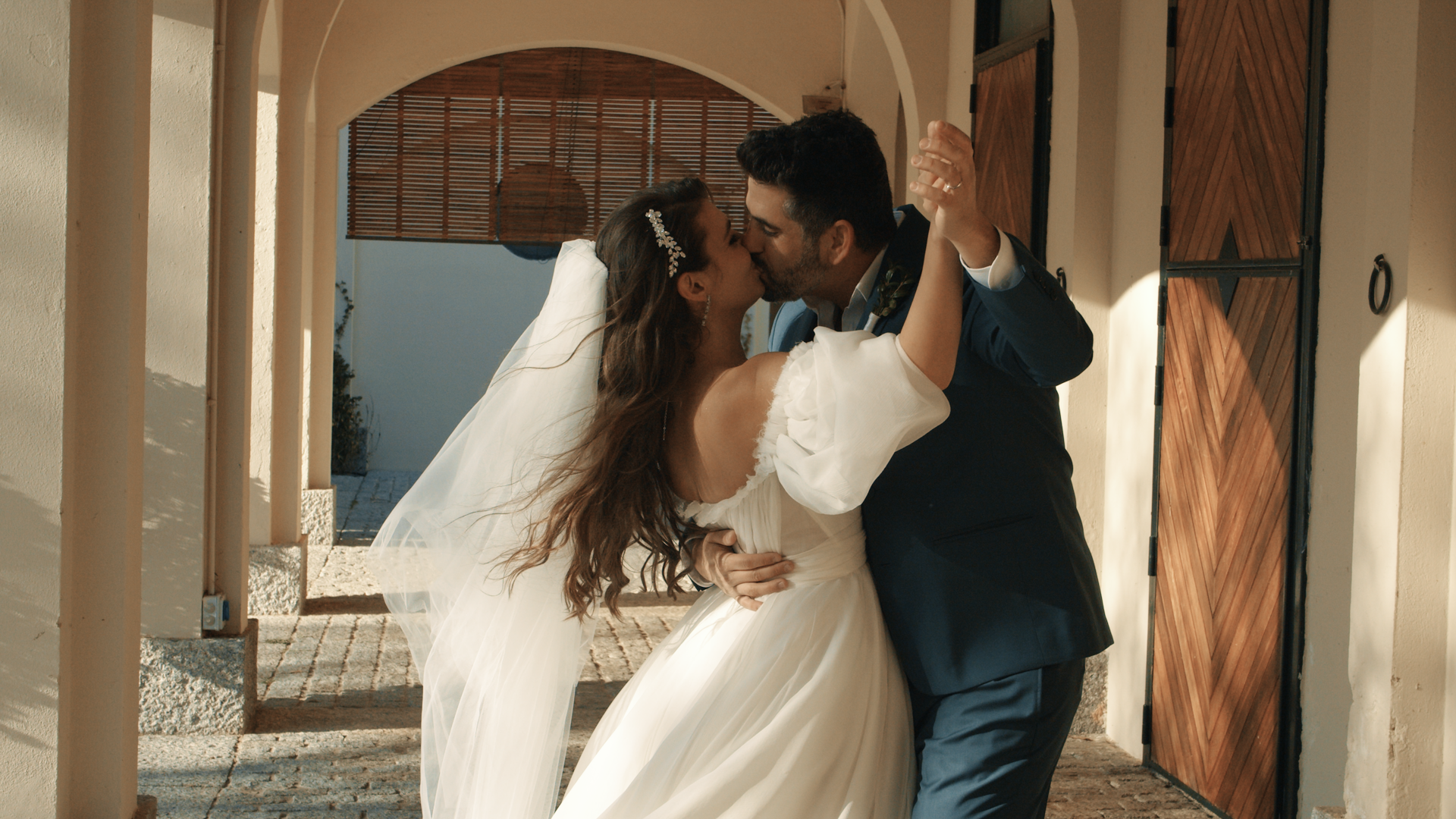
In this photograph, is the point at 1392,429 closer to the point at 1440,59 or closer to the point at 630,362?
the point at 1440,59

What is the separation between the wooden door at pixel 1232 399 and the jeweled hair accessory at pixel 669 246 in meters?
2.64

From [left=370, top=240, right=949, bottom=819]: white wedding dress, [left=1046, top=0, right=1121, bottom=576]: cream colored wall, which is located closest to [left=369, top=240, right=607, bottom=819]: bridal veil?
[left=370, top=240, right=949, bottom=819]: white wedding dress

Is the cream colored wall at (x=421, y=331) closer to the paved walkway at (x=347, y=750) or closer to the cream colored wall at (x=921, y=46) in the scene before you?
the paved walkway at (x=347, y=750)

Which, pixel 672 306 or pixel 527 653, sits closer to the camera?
pixel 672 306

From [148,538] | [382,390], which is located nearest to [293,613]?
[148,538]

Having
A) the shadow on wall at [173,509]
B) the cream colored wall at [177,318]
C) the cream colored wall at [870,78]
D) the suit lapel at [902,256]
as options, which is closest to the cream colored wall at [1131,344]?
the suit lapel at [902,256]

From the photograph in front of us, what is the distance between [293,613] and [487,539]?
6.11 metres

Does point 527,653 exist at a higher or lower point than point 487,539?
lower

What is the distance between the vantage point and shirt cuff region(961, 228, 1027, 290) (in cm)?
198

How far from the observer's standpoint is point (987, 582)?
7.43ft

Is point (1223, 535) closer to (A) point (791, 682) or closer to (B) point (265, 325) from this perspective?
(A) point (791, 682)

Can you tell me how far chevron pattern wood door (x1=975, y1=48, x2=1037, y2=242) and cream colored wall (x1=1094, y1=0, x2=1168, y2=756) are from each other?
54cm

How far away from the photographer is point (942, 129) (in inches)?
76.2

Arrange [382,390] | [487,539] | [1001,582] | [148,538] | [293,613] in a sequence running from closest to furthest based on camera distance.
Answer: [1001,582] → [487,539] → [148,538] → [293,613] → [382,390]
